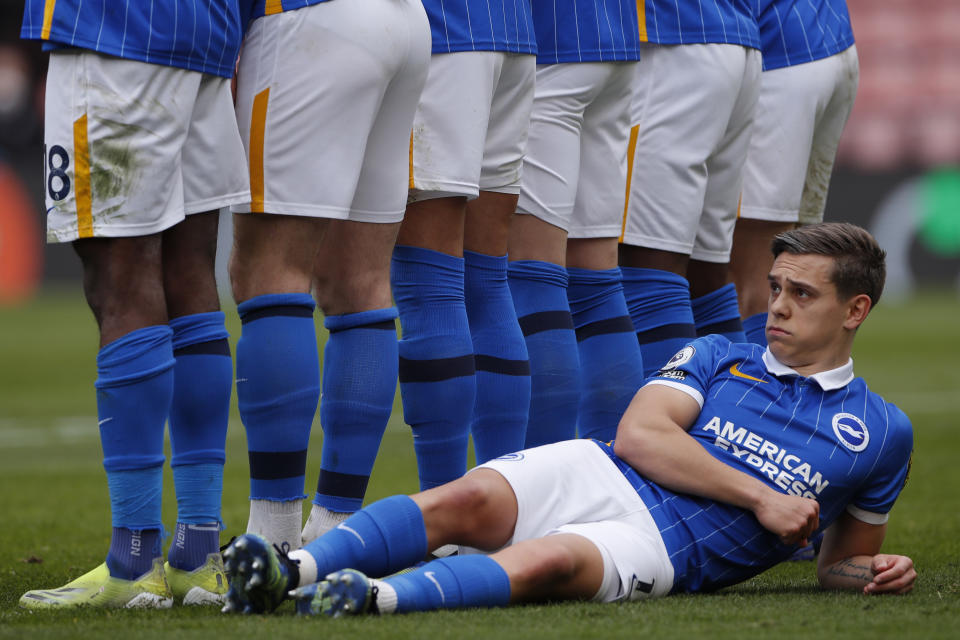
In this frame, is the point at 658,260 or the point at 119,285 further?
the point at 658,260

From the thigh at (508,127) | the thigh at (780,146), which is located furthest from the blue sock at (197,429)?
the thigh at (780,146)

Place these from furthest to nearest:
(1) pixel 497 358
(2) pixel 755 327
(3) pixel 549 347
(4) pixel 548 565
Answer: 1. (2) pixel 755 327
2. (3) pixel 549 347
3. (1) pixel 497 358
4. (4) pixel 548 565

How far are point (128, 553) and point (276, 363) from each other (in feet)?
1.41

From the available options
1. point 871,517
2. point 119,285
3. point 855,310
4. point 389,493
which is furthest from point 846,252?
point 389,493

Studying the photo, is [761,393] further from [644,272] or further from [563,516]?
[644,272]

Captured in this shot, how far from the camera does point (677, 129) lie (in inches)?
131

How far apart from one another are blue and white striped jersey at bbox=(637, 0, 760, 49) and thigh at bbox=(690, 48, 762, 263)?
84 millimetres

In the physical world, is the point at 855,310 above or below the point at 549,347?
above

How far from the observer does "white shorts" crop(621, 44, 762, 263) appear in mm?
3312

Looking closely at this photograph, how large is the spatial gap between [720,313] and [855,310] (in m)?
1.15

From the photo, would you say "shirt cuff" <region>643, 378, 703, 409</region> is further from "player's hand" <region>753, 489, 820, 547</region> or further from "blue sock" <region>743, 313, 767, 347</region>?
"blue sock" <region>743, 313, 767, 347</region>

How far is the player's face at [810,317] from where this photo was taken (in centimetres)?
253

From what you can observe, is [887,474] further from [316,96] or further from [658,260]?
[316,96]

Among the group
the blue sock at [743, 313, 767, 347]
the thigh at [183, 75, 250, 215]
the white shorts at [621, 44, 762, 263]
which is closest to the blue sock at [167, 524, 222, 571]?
the thigh at [183, 75, 250, 215]
